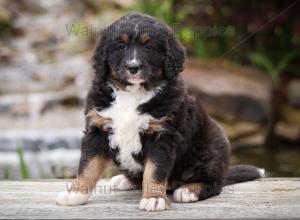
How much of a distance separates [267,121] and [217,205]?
7213 millimetres

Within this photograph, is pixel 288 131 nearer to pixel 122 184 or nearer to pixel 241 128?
pixel 241 128

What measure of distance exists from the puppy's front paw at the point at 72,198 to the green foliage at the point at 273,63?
8371mm

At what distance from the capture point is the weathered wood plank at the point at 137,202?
447 cm

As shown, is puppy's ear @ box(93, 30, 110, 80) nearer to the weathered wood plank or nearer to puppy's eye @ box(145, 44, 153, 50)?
puppy's eye @ box(145, 44, 153, 50)

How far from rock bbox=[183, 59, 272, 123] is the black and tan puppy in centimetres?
642

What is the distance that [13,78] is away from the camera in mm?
14445

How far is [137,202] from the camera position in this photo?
493 centimetres

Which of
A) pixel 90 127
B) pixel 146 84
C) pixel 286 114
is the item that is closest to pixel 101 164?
pixel 90 127

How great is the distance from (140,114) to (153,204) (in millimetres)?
727

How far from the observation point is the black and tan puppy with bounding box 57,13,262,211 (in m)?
4.64

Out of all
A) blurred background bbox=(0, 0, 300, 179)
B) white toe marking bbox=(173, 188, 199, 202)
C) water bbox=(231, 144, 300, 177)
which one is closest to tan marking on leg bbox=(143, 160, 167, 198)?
white toe marking bbox=(173, 188, 199, 202)

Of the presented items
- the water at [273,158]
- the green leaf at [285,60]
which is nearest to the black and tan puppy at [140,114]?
the water at [273,158]

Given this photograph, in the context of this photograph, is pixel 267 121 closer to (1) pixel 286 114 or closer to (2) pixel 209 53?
(1) pixel 286 114

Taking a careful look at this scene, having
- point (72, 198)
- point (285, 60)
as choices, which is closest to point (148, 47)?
point (72, 198)
